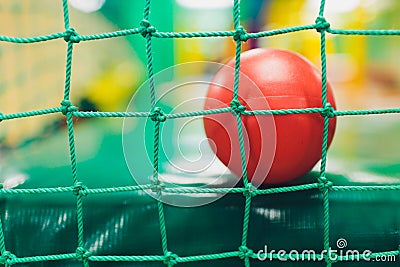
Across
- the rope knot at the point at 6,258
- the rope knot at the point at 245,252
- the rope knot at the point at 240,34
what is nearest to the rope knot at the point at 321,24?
the rope knot at the point at 240,34

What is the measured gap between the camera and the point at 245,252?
758mm

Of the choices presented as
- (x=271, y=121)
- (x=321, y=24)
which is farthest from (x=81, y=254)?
(x=321, y=24)

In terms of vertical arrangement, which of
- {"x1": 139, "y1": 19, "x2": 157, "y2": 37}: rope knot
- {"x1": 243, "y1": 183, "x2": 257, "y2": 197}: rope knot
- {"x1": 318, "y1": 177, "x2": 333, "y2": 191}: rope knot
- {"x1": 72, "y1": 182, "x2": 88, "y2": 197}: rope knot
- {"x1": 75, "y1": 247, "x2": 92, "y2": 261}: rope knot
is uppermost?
{"x1": 139, "y1": 19, "x2": 157, "y2": 37}: rope knot

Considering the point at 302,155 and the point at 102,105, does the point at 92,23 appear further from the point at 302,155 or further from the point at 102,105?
the point at 302,155

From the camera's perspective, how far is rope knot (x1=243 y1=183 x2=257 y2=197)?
76 centimetres

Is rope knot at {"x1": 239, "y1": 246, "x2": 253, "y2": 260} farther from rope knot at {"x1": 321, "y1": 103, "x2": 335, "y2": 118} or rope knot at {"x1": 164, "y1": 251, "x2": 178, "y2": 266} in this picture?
rope knot at {"x1": 321, "y1": 103, "x2": 335, "y2": 118}

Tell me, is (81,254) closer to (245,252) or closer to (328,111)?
(245,252)

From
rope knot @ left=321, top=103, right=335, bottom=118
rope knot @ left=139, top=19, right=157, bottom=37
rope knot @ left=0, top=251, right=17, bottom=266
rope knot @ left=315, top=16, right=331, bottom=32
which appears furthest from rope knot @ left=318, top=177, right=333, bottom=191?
rope knot @ left=0, top=251, right=17, bottom=266

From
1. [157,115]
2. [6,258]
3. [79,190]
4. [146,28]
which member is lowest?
[6,258]

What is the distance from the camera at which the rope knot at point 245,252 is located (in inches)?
29.8

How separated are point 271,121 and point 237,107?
7 cm

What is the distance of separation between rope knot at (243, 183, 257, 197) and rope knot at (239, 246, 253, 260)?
3.4 inches

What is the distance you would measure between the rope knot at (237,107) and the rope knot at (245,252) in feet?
0.72

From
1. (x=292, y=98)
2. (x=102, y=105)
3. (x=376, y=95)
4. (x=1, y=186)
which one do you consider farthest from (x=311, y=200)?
(x=376, y=95)
